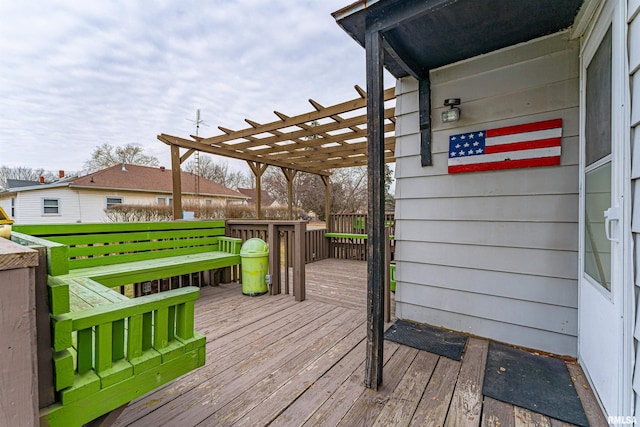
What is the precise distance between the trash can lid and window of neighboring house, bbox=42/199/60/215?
1456 cm

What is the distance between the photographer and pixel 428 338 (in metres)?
2.43

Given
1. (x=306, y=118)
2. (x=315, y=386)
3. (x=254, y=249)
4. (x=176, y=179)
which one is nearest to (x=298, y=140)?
(x=306, y=118)

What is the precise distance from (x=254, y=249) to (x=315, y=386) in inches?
85.2

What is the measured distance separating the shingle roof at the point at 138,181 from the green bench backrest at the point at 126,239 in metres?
10.4

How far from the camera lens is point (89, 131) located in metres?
15.7

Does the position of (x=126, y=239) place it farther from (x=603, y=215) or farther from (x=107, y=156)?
(x=107, y=156)

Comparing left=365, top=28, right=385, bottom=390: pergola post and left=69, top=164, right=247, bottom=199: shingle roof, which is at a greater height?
left=69, top=164, right=247, bottom=199: shingle roof

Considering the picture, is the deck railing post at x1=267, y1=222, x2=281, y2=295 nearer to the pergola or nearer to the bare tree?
the pergola

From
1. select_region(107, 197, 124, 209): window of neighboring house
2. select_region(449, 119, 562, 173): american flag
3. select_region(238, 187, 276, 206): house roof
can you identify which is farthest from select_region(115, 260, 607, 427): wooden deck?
select_region(238, 187, 276, 206): house roof

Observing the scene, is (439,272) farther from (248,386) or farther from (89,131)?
(89,131)

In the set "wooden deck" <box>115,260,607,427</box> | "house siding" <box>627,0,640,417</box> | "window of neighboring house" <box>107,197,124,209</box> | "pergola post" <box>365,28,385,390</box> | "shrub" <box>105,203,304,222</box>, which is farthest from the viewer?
"window of neighboring house" <box>107,197,124,209</box>

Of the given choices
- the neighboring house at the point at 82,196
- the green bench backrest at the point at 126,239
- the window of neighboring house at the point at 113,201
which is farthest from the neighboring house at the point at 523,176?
the window of neighboring house at the point at 113,201

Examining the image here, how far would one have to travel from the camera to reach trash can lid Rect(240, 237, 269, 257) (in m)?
3.59

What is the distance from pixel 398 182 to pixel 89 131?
19.7 meters
